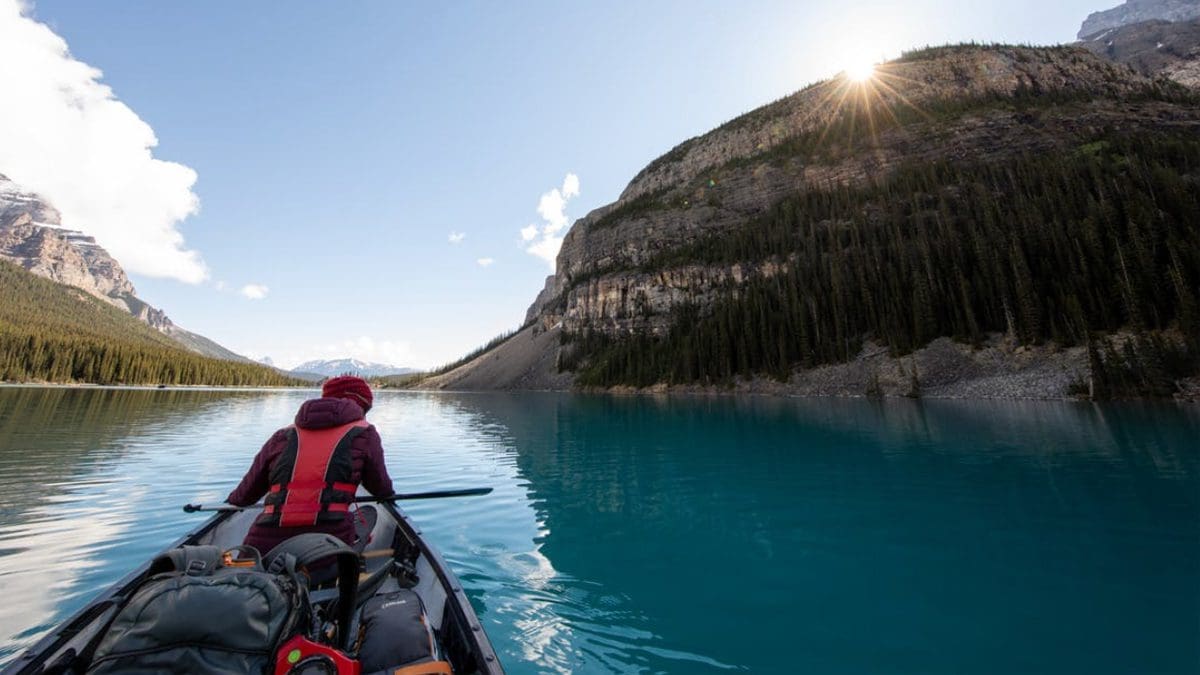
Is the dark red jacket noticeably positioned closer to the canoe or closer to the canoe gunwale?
the canoe

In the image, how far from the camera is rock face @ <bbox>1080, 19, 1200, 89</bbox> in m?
120

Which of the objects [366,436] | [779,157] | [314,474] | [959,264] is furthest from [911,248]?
[314,474]

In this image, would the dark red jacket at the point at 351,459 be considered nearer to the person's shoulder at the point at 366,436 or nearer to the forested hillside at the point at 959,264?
the person's shoulder at the point at 366,436

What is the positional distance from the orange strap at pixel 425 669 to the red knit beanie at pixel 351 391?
361 centimetres

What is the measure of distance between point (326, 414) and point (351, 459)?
577 millimetres

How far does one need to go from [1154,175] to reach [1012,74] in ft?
228

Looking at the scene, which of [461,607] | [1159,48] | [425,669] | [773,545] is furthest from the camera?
[1159,48]

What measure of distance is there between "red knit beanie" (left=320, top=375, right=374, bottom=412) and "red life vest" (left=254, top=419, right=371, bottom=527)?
3.16 ft

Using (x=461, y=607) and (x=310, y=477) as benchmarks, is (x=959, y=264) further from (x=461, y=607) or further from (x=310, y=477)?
(x=310, y=477)

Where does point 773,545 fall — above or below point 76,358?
below

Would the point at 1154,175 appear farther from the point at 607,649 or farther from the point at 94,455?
the point at 94,455

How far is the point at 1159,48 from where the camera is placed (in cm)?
14050

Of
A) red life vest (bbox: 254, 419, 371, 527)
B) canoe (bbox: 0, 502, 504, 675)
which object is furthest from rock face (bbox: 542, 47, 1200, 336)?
red life vest (bbox: 254, 419, 371, 527)

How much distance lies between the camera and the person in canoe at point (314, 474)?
4793 mm
